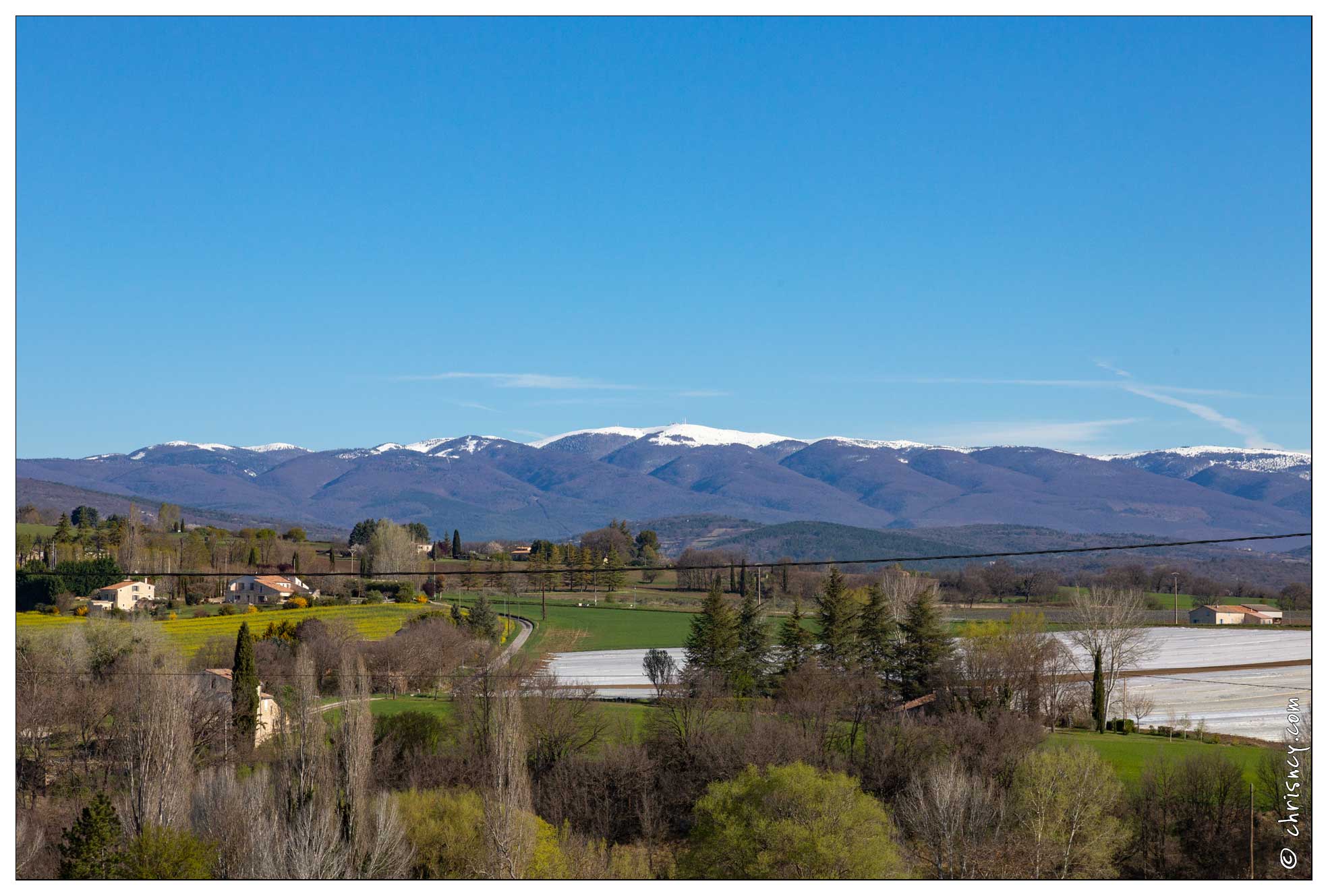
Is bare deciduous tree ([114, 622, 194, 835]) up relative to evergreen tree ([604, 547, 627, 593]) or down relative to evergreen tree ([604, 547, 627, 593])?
down

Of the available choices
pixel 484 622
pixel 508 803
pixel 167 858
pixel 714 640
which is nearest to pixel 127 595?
pixel 484 622

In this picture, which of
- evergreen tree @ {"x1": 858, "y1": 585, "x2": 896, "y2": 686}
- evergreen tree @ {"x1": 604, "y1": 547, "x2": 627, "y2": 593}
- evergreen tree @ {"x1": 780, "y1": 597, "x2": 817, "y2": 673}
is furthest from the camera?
evergreen tree @ {"x1": 604, "y1": 547, "x2": 627, "y2": 593}

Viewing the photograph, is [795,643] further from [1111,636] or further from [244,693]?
[244,693]

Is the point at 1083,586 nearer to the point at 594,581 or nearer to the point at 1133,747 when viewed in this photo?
the point at 594,581

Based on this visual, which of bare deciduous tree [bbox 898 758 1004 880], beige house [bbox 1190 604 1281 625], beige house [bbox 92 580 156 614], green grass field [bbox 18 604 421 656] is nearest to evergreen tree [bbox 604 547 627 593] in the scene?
green grass field [bbox 18 604 421 656]

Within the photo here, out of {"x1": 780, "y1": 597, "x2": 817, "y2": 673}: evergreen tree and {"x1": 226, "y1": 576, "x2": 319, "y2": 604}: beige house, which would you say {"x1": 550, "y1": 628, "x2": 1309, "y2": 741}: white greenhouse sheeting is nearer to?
{"x1": 780, "y1": 597, "x2": 817, "y2": 673}: evergreen tree
